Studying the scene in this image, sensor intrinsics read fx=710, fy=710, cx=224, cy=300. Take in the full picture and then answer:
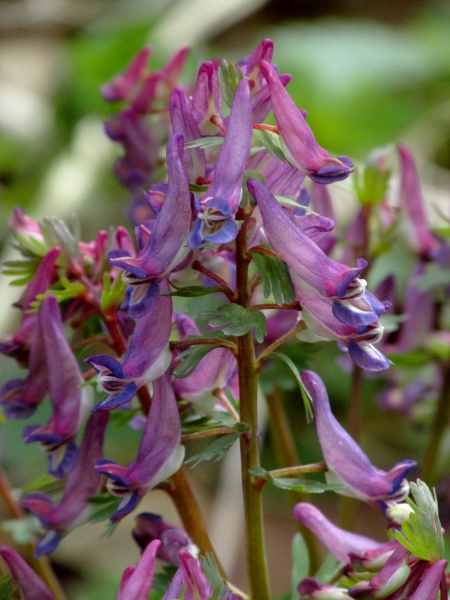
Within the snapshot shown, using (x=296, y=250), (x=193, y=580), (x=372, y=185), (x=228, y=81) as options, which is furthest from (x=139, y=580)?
(x=372, y=185)

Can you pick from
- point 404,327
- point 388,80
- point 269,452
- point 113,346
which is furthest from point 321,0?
point 113,346

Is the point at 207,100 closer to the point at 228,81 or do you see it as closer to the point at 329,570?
the point at 228,81

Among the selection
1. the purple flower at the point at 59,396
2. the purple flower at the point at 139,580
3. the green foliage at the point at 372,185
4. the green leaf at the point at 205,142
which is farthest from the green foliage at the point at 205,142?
the green foliage at the point at 372,185

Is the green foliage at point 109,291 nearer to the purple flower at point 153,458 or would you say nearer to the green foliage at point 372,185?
the purple flower at point 153,458

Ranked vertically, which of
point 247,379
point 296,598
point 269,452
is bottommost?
point 269,452

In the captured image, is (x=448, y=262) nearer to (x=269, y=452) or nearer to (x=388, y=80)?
(x=269, y=452)

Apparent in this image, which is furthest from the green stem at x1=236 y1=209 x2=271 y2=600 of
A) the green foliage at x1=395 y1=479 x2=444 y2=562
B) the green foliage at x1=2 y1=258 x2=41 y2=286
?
the green foliage at x1=2 y1=258 x2=41 y2=286

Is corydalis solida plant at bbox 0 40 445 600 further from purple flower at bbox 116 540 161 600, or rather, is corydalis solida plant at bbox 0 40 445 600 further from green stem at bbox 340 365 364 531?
green stem at bbox 340 365 364 531
